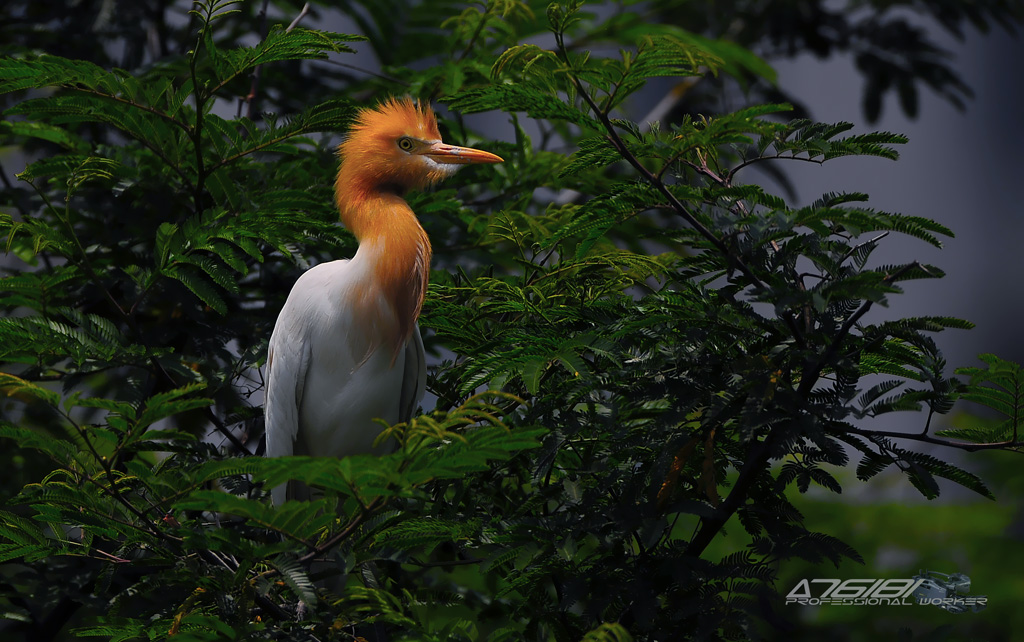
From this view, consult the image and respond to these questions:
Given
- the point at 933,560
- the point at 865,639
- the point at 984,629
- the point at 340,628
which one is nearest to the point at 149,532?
the point at 340,628

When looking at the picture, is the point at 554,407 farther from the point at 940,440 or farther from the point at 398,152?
the point at 398,152

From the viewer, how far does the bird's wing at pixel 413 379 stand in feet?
8.61

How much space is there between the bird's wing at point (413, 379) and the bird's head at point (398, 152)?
1.55ft

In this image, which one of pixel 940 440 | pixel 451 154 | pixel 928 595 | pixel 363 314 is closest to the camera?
pixel 940 440

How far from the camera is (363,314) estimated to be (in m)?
2.49

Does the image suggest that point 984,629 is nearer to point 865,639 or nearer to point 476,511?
point 865,639

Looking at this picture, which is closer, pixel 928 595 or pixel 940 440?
pixel 940 440

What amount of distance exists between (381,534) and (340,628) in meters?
0.20

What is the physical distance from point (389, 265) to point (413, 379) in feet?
1.27

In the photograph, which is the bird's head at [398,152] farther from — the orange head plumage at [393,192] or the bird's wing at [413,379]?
the bird's wing at [413,379]

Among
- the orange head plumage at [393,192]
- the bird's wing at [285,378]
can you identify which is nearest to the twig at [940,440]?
the orange head plumage at [393,192]

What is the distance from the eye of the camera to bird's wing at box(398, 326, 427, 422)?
2625 millimetres

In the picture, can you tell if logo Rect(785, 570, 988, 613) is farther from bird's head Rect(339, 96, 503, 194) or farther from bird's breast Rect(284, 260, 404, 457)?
bird's head Rect(339, 96, 503, 194)

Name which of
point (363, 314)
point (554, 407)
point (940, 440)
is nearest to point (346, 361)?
point (363, 314)
